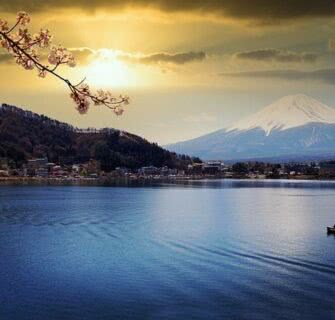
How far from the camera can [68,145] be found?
153 m

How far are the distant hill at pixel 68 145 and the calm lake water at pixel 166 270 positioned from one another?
108730 millimetres

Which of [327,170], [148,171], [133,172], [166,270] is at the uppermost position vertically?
[327,170]

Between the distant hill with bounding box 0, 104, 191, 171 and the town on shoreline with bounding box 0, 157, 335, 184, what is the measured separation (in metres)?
2.73

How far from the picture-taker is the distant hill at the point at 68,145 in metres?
140

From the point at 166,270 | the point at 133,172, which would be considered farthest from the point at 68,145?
the point at 166,270

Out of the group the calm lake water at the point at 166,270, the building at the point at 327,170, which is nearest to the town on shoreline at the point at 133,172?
the building at the point at 327,170

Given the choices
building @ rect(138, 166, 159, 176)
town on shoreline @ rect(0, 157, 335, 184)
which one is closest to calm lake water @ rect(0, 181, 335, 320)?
town on shoreline @ rect(0, 157, 335, 184)

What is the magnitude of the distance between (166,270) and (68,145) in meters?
139

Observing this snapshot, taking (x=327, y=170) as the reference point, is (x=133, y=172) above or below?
below

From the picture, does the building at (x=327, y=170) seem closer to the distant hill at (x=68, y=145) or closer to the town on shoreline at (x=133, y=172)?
the town on shoreline at (x=133, y=172)

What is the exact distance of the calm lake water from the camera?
13.2m

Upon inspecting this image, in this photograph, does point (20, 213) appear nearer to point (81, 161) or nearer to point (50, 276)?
point (50, 276)

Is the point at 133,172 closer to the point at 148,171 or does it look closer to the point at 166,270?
the point at 148,171

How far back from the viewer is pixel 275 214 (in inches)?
1590
